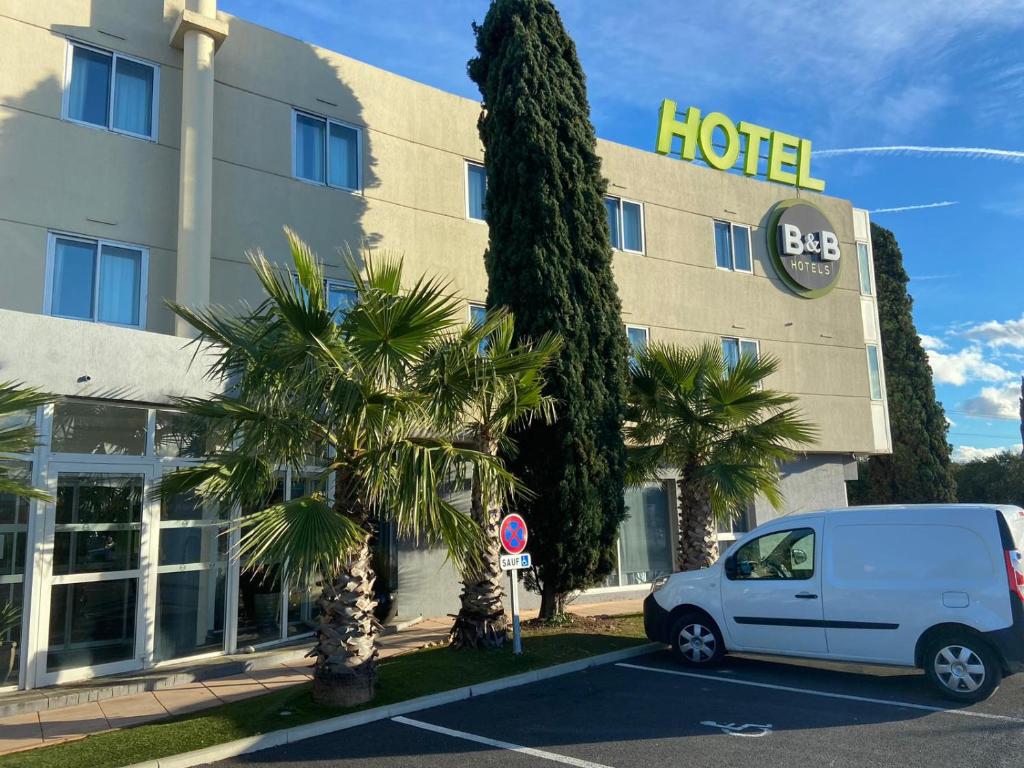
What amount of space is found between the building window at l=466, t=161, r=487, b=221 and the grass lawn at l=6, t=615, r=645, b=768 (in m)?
8.09

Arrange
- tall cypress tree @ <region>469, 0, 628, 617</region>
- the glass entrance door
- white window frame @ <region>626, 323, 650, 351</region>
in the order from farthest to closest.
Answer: white window frame @ <region>626, 323, 650, 351</region>
tall cypress tree @ <region>469, 0, 628, 617</region>
the glass entrance door

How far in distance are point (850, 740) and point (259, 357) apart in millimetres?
6206

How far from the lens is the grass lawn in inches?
263

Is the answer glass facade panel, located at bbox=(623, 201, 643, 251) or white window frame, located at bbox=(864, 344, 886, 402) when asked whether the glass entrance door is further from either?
white window frame, located at bbox=(864, 344, 886, 402)

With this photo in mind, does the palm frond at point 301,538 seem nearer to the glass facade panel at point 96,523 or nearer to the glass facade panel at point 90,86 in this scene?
the glass facade panel at point 96,523

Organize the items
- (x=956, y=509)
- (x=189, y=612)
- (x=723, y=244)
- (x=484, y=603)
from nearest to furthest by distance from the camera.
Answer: (x=956, y=509) → (x=484, y=603) → (x=189, y=612) → (x=723, y=244)

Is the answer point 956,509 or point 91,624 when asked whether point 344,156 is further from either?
point 956,509

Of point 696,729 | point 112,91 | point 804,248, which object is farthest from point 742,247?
point 696,729

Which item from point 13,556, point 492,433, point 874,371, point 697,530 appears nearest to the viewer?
point 13,556

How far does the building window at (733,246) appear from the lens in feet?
65.2

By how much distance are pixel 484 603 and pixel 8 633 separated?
17.6 ft

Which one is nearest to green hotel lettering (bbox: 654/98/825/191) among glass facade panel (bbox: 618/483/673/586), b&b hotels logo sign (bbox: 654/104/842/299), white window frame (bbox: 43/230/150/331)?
b&b hotels logo sign (bbox: 654/104/842/299)

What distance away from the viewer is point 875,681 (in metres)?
8.96

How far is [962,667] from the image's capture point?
25.7 ft
